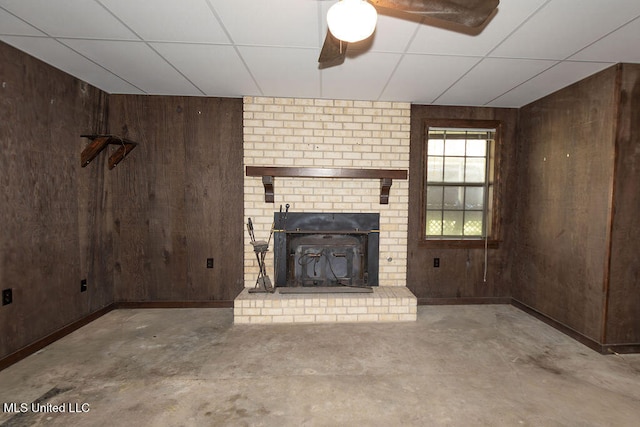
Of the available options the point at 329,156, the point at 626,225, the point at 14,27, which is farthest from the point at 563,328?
the point at 14,27

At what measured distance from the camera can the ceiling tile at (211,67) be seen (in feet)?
7.36

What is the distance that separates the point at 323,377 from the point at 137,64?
9.48ft

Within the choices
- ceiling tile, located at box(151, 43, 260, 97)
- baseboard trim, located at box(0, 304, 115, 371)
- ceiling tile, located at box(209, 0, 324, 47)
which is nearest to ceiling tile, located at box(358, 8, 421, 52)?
ceiling tile, located at box(209, 0, 324, 47)

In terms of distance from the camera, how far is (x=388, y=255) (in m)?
3.49

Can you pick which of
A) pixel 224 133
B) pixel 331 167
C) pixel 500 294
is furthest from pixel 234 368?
pixel 500 294

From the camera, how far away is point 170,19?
1.87 m

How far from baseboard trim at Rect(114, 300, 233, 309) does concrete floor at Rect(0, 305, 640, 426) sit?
38cm

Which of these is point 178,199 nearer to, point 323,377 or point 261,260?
point 261,260

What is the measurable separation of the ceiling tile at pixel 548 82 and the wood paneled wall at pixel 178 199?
114 inches

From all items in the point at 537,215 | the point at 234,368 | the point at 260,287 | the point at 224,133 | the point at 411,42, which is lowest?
the point at 234,368

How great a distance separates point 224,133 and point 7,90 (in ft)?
5.53

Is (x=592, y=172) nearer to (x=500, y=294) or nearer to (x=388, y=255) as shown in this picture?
(x=500, y=294)

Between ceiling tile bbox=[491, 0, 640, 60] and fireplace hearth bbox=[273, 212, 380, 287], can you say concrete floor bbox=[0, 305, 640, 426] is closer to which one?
fireplace hearth bbox=[273, 212, 380, 287]

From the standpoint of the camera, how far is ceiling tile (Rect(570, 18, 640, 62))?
1921 millimetres
